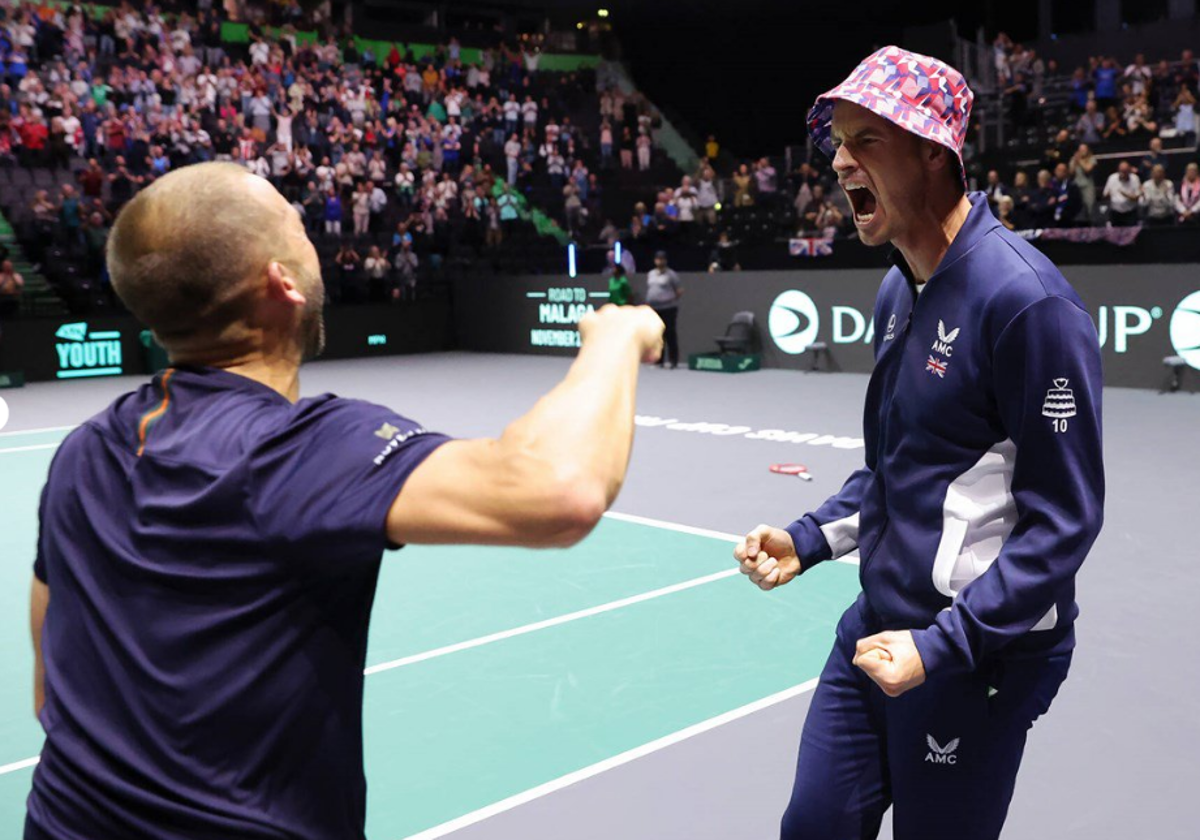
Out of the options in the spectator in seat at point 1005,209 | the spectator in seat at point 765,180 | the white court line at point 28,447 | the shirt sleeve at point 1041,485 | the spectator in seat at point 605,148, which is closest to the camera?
the shirt sleeve at point 1041,485

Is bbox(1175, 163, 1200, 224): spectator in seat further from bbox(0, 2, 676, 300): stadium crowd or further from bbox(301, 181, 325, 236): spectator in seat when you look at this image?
bbox(301, 181, 325, 236): spectator in seat

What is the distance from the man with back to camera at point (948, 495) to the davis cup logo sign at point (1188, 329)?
1333 centimetres

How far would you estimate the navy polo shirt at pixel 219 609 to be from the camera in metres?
1.61

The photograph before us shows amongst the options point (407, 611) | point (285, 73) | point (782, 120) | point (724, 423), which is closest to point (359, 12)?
point (285, 73)

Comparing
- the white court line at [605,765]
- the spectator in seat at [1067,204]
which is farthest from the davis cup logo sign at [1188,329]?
the white court line at [605,765]

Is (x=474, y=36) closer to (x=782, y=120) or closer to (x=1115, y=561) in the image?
(x=782, y=120)

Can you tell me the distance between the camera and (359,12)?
3603cm

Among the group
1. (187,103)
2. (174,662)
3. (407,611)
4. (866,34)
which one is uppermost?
(866,34)

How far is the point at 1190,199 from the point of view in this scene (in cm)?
1623

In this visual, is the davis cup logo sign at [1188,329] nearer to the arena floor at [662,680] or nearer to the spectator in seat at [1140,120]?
the arena floor at [662,680]

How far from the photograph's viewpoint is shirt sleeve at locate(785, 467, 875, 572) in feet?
9.91

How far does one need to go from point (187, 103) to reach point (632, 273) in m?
9.66

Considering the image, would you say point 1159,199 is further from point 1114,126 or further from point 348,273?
point 348,273

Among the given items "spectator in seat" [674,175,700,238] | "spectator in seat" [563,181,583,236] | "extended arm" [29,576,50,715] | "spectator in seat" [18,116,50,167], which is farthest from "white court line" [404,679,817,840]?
"spectator in seat" [563,181,583,236]
